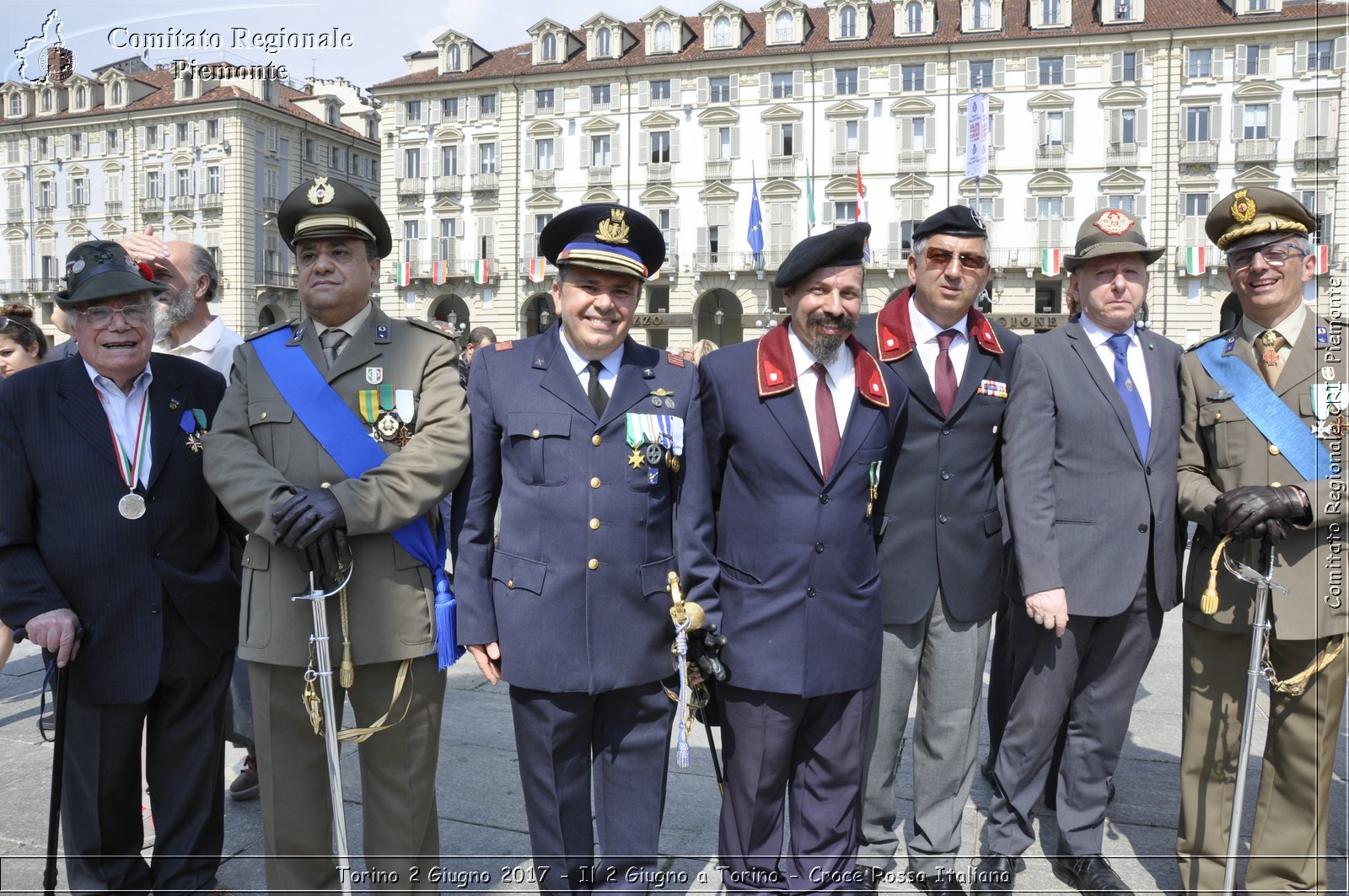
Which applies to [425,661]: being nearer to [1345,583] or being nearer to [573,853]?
[573,853]

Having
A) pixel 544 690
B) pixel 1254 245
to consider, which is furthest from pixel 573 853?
pixel 1254 245

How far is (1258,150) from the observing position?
38062 millimetres

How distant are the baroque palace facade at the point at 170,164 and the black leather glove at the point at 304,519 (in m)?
50.5

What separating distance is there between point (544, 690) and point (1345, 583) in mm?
2723

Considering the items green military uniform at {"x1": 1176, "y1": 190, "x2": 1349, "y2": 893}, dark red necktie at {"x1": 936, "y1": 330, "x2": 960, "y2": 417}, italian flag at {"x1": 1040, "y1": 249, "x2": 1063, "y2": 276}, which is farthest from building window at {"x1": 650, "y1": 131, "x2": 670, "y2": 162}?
green military uniform at {"x1": 1176, "y1": 190, "x2": 1349, "y2": 893}

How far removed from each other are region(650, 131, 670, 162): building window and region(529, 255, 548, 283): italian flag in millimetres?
6817

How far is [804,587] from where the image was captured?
3221 mm

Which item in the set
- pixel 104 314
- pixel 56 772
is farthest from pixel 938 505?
pixel 56 772

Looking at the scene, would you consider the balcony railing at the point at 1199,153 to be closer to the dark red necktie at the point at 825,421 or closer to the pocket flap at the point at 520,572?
the dark red necktie at the point at 825,421

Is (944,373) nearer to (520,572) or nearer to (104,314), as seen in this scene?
(520,572)

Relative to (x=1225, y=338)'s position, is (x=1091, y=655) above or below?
below

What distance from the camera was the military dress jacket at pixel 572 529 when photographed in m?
3.05

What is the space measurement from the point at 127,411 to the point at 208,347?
3.35 feet

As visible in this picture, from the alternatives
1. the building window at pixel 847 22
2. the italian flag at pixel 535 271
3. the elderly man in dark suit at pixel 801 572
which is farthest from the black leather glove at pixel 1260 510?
the building window at pixel 847 22
